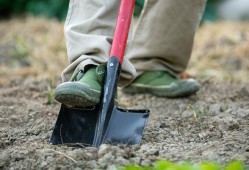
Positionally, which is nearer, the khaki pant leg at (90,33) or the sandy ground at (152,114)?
the sandy ground at (152,114)

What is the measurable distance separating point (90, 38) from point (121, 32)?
15cm

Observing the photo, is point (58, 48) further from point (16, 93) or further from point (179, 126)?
point (179, 126)

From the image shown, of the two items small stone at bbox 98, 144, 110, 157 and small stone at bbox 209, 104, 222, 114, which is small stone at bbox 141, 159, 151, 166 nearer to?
small stone at bbox 98, 144, 110, 157

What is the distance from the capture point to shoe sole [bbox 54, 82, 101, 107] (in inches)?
83.2

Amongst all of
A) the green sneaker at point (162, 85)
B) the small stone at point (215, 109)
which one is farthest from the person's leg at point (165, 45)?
the small stone at point (215, 109)

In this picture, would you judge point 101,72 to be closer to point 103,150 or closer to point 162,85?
point 103,150

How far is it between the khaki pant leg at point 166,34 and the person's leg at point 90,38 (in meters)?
0.72

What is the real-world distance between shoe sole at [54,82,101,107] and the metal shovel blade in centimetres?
7

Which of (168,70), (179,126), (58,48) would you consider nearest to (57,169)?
(179,126)

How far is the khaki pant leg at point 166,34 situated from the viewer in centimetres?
304

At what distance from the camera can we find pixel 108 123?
84.8 inches

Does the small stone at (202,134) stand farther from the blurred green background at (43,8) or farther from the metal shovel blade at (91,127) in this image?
the blurred green background at (43,8)

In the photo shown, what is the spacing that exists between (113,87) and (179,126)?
0.39m

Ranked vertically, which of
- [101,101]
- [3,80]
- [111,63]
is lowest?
[3,80]
